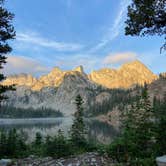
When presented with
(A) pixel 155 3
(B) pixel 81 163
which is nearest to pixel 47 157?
(B) pixel 81 163

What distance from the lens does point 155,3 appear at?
15.7 meters

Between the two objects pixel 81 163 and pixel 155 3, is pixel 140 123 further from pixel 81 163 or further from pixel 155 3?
pixel 155 3

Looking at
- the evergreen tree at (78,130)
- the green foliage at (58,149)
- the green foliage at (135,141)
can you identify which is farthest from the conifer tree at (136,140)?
the evergreen tree at (78,130)

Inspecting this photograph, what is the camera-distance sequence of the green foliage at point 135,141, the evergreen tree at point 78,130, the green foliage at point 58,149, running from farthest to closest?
the evergreen tree at point 78,130
the green foliage at point 58,149
the green foliage at point 135,141

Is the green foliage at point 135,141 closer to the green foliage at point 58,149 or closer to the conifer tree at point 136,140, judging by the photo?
the conifer tree at point 136,140

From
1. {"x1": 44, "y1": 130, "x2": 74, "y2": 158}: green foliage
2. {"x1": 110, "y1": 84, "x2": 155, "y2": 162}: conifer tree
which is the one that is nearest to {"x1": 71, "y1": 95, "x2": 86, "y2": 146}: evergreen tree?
{"x1": 44, "y1": 130, "x2": 74, "y2": 158}: green foliage

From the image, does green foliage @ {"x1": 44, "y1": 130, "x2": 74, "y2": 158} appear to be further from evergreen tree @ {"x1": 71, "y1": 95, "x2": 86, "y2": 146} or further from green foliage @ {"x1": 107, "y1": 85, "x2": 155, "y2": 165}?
→ evergreen tree @ {"x1": 71, "y1": 95, "x2": 86, "y2": 146}

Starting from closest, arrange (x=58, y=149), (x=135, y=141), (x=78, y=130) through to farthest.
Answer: (x=135, y=141)
(x=58, y=149)
(x=78, y=130)

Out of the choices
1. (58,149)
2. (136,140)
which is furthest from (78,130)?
(136,140)

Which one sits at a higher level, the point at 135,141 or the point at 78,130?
the point at 78,130

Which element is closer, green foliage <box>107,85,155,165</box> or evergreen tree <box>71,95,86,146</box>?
green foliage <box>107,85,155,165</box>

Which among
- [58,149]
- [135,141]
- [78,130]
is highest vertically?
[78,130]

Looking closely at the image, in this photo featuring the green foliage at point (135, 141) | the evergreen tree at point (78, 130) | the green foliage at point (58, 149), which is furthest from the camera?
the evergreen tree at point (78, 130)

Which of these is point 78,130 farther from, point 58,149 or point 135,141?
point 135,141
